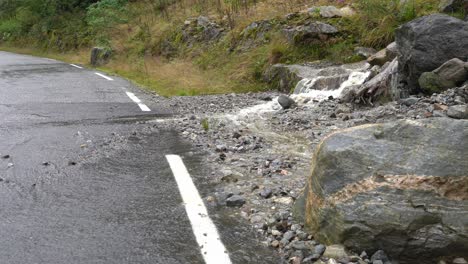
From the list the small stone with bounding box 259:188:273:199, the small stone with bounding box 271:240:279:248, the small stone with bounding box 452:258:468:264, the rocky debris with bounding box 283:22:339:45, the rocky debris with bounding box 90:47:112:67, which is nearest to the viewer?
the small stone with bounding box 452:258:468:264

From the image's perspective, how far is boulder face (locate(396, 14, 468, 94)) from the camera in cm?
835

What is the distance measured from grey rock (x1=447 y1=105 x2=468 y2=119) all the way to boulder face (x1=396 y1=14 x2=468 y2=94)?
6.46 feet

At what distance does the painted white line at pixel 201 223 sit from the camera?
3414 mm

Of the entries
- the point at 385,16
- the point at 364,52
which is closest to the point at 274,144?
the point at 364,52

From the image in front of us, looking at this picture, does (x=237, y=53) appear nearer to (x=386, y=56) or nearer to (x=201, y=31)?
(x=201, y=31)

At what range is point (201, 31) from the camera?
20844 millimetres

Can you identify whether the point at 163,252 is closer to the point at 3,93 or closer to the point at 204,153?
the point at 204,153

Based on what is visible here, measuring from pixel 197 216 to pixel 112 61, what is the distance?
21261 mm

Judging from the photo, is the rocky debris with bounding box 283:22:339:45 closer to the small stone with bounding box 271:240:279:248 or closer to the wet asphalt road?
the wet asphalt road

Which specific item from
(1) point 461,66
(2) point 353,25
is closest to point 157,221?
(1) point 461,66

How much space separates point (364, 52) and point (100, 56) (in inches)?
636

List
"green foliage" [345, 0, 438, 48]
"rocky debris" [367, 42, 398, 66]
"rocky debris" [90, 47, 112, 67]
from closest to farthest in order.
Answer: "rocky debris" [367, 42, 398, 66] < "green foliage" [345, 0, 438, 48] < "rocky debris" [90, 47, 112, 67]

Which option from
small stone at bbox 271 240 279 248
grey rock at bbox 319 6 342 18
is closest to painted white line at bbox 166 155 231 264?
small stone at bbox 271 240 279 248

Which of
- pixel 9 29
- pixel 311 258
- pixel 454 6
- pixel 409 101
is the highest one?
pixel 454 6
